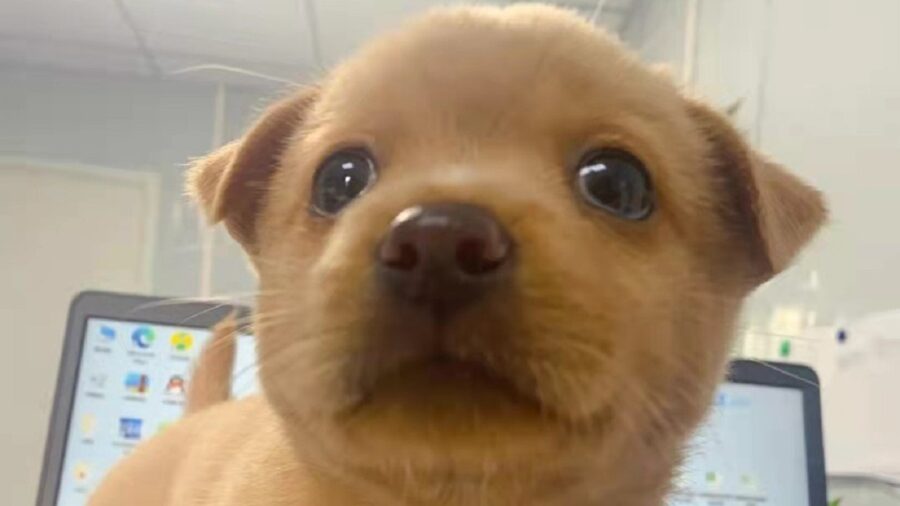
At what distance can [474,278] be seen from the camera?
1.56ft

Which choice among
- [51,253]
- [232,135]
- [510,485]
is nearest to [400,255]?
[510,485]

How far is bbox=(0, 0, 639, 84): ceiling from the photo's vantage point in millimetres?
3062

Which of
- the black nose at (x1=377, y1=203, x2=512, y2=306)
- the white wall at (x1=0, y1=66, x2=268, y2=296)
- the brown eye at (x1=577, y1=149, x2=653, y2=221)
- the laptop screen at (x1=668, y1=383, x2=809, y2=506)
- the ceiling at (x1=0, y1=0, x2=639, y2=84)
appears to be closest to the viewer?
the black nose at (x1=377, y1=203, x2=512, y2=306)

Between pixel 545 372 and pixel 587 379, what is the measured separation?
0.03 m

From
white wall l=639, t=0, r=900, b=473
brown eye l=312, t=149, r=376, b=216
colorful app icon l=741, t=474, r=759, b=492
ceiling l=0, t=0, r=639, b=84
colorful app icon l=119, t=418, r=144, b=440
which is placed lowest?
colorful app icon l=741, t=474, r=759, b=492

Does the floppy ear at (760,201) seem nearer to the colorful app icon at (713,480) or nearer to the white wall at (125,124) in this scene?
the colorful app icon at (713,480)

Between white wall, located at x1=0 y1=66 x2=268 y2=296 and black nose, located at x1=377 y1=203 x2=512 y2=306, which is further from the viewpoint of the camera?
white wall, located at x1=0 y1=66 x2=268 y2=296

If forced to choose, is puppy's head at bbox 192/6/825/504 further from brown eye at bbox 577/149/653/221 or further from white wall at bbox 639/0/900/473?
white wall at bbox 639/0/900/473

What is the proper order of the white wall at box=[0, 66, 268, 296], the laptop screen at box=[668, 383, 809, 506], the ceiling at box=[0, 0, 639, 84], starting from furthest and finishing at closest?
the white wall at box=[0, 66, 268, 296], the ceiling at box=[0, 0, 639, 84], the laptop screen at box=[668, 383, 809, 506]

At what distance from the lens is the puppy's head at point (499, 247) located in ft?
1.62

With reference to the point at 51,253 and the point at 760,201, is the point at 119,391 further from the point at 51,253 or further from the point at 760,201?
the point at 51,253

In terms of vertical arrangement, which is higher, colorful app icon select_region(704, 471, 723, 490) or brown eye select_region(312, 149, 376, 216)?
brown eye select_region(312, 149, 376, 216)

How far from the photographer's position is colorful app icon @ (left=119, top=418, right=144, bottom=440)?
1.25m

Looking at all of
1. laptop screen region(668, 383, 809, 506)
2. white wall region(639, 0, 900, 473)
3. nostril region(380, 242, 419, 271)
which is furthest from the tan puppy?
laptop screen region(668, 383, 809, 506)
